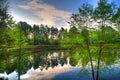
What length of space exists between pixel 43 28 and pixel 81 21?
160m

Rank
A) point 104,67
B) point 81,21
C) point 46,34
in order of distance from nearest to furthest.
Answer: point 104,67, point 81,21, point 46,34

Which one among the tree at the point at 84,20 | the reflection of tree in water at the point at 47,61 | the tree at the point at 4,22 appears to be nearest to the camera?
the tree at the point at 4,22

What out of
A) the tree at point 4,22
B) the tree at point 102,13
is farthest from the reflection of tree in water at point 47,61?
the tree at point 4,22

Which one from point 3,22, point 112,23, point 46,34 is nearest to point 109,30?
point 112,23

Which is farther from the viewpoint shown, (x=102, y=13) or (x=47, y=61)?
(x=47, y=61)

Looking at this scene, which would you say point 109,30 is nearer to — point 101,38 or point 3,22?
point 101,38

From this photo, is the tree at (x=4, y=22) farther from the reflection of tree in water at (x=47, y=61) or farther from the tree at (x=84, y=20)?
the reflection of tree in water at (x=47, y=61)

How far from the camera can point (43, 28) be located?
19350 cm

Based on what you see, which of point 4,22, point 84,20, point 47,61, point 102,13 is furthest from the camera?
point 47,61

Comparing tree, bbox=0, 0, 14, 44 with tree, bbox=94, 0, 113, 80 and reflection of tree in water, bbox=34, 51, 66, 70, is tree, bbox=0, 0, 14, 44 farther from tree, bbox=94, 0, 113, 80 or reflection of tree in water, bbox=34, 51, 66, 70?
reflection of tree in water, bbox=34, 51, 66, 70

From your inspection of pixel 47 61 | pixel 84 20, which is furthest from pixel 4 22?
pixel 47 61

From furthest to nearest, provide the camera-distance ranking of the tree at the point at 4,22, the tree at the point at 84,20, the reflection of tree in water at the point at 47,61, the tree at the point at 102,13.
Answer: the reflection of tree in water at the point at 47,61 → the tree at the point at 84,20 → the tree at the point at 102,13 → the tree at the point at 4,22

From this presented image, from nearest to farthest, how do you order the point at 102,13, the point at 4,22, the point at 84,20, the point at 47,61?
the point at 4,22 → the point at 102,13 → the point at 84,20 → the point at 47,61

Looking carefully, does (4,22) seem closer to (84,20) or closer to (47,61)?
(84,20)
